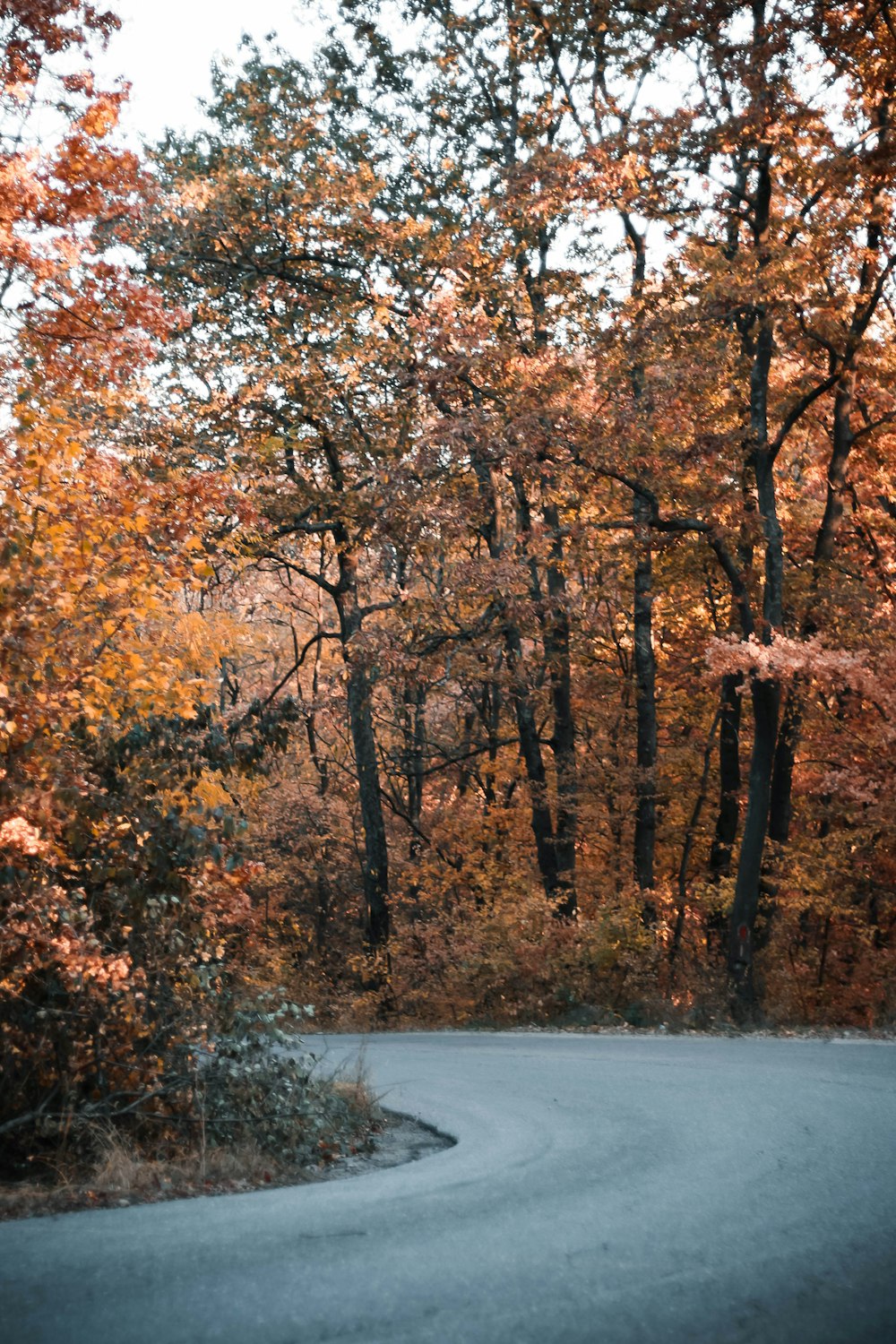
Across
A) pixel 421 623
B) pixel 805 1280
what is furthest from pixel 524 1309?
pixel 421 623

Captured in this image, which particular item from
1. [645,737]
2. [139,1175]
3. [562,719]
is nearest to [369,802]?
[562,719]

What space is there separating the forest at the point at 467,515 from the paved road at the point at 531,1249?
75.2 inches

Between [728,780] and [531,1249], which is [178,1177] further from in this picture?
[728,780]

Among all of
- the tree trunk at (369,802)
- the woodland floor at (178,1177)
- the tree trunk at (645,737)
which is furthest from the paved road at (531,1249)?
the tree trunk at (369,802)

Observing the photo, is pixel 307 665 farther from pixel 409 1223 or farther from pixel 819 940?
pixel 409 1223

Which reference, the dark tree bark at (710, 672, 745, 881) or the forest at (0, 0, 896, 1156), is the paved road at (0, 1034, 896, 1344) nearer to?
the forest at (0, 0, 896, 1156)

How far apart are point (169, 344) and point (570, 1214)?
1982cm

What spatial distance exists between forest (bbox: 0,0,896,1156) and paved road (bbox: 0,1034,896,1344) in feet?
6.26

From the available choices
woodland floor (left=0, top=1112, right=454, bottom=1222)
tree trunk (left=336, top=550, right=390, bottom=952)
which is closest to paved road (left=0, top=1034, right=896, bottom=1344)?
woodland floor (left=0, top=1112, right=454, bottom=1222)

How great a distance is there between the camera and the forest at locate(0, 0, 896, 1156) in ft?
26.3

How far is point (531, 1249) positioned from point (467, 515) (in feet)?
51.8

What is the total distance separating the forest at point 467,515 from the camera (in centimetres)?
803

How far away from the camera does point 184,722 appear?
28.5 ft

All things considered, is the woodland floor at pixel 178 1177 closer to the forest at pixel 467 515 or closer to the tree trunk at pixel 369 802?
the forest at pixel 467 515
